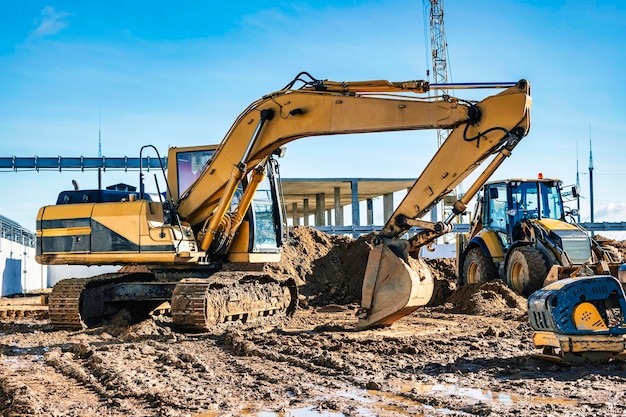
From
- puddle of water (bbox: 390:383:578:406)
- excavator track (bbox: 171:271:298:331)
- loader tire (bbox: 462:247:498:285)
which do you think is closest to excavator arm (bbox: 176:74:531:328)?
excavator track (bbox: 171:271:298:331)

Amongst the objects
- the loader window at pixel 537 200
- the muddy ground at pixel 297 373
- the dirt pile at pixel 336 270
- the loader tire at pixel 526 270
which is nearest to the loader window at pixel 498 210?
the loader window at pixel 537 200

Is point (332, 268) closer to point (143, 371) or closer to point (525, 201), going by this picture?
point (525, 201)

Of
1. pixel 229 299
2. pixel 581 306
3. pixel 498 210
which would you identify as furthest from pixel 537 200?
pixel 581 306

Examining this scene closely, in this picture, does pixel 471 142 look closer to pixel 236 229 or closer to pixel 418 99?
pixel 418 99

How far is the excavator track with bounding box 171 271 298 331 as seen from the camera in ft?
37.9

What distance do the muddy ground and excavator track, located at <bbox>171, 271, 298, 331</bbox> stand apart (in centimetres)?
24

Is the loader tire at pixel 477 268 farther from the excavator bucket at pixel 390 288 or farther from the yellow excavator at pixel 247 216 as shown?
the excavator bucket at pixel 390 288

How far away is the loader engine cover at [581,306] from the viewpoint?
7973 mm

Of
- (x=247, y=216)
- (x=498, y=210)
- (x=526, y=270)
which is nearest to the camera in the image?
(x=247, y=216)

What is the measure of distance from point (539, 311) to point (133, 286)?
7.12 metres

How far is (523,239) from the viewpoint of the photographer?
53.8 ft

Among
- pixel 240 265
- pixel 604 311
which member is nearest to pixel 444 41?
pixel 240 265

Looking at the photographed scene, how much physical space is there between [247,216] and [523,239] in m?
6.46

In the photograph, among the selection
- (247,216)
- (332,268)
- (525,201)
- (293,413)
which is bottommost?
(293,413)
